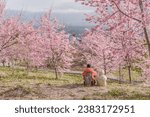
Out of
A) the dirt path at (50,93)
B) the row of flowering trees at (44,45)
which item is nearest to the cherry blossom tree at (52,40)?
the row of flowering trees at (44,45)

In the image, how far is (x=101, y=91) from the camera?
19922 millimetres

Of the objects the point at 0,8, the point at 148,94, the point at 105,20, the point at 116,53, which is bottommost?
the point at 148,94

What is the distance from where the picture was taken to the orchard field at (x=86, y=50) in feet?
Result: 54.0

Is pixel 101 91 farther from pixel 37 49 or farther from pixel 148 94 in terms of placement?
pixel 37 49

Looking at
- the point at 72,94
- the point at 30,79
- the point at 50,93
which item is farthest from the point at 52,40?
the point at 72,94

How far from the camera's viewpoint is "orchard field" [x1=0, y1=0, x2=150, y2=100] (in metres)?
16.5

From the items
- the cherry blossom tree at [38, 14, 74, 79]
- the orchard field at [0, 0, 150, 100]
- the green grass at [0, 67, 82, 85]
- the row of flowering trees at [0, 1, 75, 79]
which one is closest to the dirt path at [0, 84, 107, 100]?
the orchard field at [0, 0, 150, 100]

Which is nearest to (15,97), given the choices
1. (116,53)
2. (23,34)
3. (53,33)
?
(116,53)

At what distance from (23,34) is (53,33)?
8.02 meters

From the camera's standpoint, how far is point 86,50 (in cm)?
6247

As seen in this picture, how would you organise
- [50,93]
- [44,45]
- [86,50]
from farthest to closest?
[86,50] < [44,45] < [50,93]

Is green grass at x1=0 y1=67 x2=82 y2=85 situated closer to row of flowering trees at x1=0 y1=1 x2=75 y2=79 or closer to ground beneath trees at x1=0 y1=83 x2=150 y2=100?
row of flowering trees at x1=0 y1=1 x2=75 y2=79

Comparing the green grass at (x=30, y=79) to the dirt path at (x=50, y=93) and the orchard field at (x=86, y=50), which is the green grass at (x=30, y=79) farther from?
the dirt path at (x=50, y=93)

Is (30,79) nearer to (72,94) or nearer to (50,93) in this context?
(50,93)
